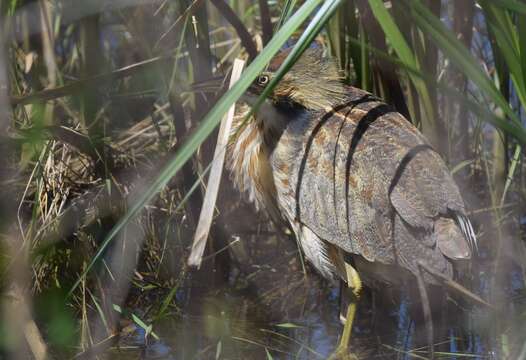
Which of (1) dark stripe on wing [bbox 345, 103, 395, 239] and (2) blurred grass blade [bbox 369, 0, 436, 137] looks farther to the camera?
(1) dark stripe on wing [bbox 345, 103, 395, 239]

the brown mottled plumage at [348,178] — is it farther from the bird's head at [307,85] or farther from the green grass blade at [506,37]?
the green grass blade at [506,37]

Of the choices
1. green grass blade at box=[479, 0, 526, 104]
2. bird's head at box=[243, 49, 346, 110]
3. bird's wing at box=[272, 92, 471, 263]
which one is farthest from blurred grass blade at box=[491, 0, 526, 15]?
bird's head at box=[243, 49, 346, 110]

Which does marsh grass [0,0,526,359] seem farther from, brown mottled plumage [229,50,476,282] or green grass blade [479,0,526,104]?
green grass blade [479,0,526,104]

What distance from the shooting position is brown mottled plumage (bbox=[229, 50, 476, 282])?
124 inches

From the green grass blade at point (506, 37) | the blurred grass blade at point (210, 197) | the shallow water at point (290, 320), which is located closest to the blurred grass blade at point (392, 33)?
the green grass blade at point (506, 37)

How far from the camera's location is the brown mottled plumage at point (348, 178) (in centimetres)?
314

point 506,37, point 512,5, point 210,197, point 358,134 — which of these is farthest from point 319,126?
point 512,5

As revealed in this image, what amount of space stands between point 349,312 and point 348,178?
20.2 inches

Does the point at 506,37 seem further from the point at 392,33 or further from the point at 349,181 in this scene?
the point at 349,181

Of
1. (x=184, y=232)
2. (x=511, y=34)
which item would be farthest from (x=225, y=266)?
(x=511, y=34)

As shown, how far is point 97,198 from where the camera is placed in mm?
3543

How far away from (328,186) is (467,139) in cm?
101

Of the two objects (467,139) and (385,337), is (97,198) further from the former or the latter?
(467,139)

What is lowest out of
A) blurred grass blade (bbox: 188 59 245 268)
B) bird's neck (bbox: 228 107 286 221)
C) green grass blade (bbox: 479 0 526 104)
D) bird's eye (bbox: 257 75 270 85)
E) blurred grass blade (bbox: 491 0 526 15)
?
bird's neck (bbox: 228 107 286 221)
